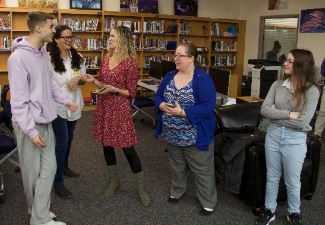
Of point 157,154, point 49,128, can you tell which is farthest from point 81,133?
point 49,128

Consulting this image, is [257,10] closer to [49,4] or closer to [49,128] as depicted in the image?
[49,4]

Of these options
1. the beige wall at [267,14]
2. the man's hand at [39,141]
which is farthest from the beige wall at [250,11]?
the man's hand at [39,141]

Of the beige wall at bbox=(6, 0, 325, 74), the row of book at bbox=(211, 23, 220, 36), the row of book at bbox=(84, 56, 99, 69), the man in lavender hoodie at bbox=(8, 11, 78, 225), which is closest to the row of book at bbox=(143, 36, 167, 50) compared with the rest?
the beige wall at bbox=(6, 0, 325, 74)

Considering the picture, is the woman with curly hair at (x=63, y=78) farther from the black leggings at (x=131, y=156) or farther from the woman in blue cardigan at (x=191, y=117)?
the woman in blue cardigan at (x=191, y=117)

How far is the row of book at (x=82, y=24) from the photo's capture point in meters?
6.62

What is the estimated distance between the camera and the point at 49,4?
6.51 metres

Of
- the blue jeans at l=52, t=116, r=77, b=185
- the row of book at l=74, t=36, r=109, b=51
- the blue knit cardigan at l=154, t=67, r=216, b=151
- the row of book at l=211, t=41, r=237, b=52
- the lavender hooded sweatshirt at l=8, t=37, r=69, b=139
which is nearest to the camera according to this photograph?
the lavender hooded sweatshirt at l=8, t=37, r=69, b=139

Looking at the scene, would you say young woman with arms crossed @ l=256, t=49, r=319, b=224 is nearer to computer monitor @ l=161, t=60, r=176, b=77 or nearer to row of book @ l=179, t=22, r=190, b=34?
computer monitor @ l=161, t=60, r=176, b=77

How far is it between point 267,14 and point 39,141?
7.32 meters

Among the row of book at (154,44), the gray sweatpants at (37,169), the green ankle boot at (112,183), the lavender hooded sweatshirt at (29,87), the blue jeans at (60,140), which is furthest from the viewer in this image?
the row of book at (154,44)

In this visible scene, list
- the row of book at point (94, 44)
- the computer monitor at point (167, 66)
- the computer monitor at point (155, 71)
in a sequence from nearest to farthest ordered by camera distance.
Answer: the computer monitor at point (167, 66) < the computer monitor at point (155, 71) < the row of book at point (94, 44)

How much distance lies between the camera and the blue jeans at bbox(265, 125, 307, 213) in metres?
2.23

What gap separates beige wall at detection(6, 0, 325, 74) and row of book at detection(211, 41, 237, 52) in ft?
1.25

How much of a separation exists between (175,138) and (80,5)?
5.30 meters
